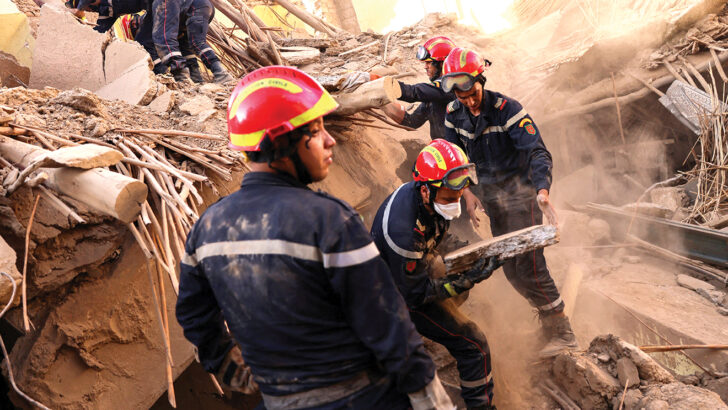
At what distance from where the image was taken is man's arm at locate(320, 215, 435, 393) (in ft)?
5.42

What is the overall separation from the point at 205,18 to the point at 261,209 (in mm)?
5314

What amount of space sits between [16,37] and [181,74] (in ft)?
6.91

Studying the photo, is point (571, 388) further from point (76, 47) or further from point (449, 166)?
point (76, 47)

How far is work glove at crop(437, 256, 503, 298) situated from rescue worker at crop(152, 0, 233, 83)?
3920mm

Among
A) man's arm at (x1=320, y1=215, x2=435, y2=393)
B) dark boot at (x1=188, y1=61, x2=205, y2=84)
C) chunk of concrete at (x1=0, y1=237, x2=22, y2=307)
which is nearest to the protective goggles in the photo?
man's arm at (x1=320, y1=215, x2=435, y2=393)

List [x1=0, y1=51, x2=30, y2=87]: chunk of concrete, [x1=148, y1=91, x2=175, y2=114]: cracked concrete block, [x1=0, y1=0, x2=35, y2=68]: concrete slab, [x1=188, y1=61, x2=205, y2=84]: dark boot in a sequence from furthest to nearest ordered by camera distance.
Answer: [x1=188, y1=61, x2=205, y2=84]: dark boot, [x1=0, y1=0, x2=35, y2=68]: concrete slab, [x1=0, y1=51, x2=30, y2=87]: chunk of concrete, [x1=148, y1=91, x2=175, y2=114]: cracked concrete block

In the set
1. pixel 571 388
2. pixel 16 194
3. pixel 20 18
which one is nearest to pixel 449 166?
pixel 571 388

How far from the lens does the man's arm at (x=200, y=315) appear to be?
1962 millimetres

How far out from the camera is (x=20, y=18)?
614 centimetres

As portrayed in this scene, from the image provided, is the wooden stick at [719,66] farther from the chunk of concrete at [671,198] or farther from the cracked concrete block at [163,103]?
the cracked concrete block at [163,103]

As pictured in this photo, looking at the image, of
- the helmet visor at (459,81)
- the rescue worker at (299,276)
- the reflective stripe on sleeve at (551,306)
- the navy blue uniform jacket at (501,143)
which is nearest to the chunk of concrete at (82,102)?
the rescue worker at (299,276)

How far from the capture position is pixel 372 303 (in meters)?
1.71

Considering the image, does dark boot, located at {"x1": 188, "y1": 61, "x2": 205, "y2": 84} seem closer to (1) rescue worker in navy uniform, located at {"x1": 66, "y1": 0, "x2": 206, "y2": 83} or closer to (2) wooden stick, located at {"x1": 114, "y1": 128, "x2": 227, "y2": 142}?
(1) rescue worker in navy uniform, located at {"x1": 66, "y1": 0, "x2": 206, "y2": 83}

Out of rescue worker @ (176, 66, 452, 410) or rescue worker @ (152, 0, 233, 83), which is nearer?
rescue worker @ (176, 66, 452, 410)
